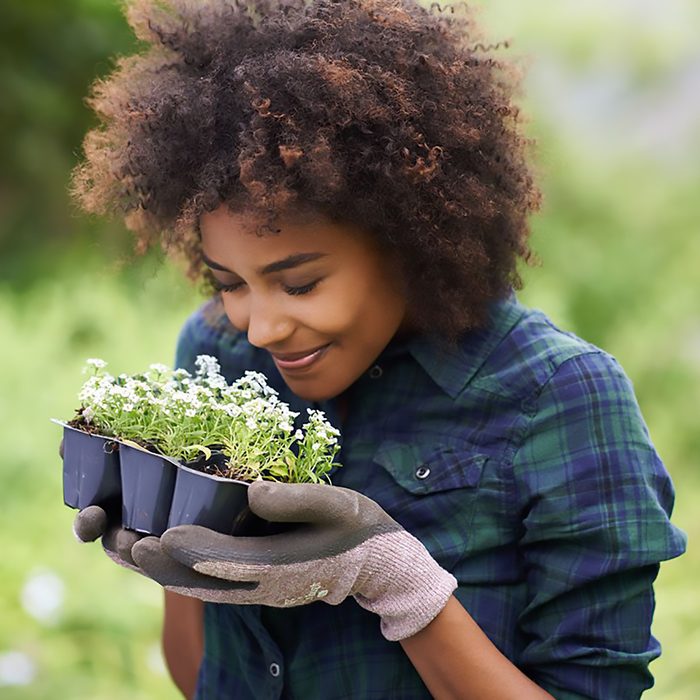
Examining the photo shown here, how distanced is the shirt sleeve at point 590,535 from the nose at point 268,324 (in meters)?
0.33

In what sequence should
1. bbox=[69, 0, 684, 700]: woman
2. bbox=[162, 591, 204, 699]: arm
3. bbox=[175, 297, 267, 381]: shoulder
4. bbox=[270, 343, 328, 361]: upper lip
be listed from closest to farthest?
1. bbox=[69, 0, 684, 700]: woman
2. bbox=[270, 343, 328, 361]: upper lip
3. bbox=[175, 297, 267, 381]: shoulder
4. bbox=[162, 591, 204, 699]: arm

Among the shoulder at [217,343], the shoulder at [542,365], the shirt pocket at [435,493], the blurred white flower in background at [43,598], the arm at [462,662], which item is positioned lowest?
the arm at [462,662]

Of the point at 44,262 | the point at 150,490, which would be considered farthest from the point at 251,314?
the point at 44,262

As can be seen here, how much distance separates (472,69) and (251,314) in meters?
0.43

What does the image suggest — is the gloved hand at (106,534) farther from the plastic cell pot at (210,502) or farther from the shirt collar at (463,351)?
the shirt collar at (463,351)

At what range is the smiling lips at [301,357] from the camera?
1.39 m

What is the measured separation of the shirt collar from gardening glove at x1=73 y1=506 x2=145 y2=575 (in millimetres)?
444

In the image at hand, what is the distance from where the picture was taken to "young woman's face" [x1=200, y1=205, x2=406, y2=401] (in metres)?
1.33

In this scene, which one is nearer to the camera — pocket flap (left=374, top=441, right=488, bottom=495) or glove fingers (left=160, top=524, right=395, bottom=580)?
glove fingers (left=160, top=524, right=395, bottom=580)

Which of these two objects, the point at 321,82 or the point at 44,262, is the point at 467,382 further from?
the point at 44,262

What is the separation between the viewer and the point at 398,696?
1383 millimetres

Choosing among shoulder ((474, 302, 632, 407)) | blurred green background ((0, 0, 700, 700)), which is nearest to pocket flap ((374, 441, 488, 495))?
shoulder ((474, 302, 632, 407))

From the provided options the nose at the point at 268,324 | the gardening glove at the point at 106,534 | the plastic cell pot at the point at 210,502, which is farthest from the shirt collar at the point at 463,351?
the gardening glove at the point at 106,534

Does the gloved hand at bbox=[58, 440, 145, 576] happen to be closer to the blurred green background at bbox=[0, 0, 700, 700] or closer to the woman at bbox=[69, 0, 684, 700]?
the woman at bbox=[69, 0, 684, 700]
